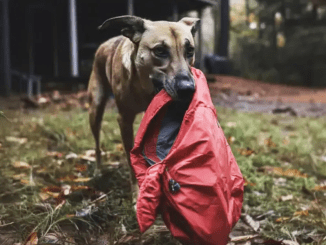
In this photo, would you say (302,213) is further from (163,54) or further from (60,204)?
(60,204)

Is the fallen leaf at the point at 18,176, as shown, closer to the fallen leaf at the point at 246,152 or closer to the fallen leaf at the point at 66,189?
the fallen leaf at the point at 66,189

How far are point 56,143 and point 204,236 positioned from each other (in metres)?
3.33

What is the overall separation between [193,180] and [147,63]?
0.89 meters

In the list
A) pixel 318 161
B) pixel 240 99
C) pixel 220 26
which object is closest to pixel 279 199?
pixel 318 161

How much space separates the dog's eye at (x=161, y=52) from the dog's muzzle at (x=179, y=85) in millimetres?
99

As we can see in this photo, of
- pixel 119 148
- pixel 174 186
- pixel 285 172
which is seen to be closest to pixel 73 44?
pixel 119 148

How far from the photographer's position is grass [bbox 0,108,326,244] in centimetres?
254

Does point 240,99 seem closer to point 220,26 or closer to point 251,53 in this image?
point 220,26

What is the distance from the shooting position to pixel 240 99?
1122cm

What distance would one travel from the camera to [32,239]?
2.30 m

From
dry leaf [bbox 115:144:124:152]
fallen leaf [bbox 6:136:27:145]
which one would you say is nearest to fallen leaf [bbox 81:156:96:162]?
dry leaf [bbox 115:144:124:152]

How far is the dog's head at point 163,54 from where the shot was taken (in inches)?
83.2

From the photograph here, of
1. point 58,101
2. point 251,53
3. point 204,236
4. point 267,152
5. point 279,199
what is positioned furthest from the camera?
point 251,53

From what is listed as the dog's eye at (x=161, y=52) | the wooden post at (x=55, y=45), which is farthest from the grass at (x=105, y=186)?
the wooden post at (x=55, y=45)
